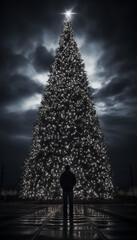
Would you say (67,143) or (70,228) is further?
(67,143)

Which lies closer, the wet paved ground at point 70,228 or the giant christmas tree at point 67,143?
the wet paved ground at point 70,228

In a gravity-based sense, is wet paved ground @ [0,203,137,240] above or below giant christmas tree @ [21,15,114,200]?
below

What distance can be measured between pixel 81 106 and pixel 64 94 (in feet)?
7.53

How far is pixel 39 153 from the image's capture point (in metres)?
35.1

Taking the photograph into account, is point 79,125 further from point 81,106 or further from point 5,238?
point 5,238

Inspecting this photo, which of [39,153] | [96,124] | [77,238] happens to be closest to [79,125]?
[96,124]

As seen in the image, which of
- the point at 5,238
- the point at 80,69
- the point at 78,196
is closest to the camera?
the point at 5,238

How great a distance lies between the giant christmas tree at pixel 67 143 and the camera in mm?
34062

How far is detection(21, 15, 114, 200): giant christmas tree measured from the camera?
112ft

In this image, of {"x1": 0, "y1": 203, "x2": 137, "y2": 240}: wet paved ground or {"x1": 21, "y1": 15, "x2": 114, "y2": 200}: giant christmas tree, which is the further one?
{"x1": 21, "y1": 15, "x2": 114, "y2": 200}: giant christmas tree

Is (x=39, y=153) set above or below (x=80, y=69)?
below

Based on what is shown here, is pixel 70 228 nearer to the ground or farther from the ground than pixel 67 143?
nearer to the ground

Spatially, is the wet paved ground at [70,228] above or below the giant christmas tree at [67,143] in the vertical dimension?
below

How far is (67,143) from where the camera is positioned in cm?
3491
